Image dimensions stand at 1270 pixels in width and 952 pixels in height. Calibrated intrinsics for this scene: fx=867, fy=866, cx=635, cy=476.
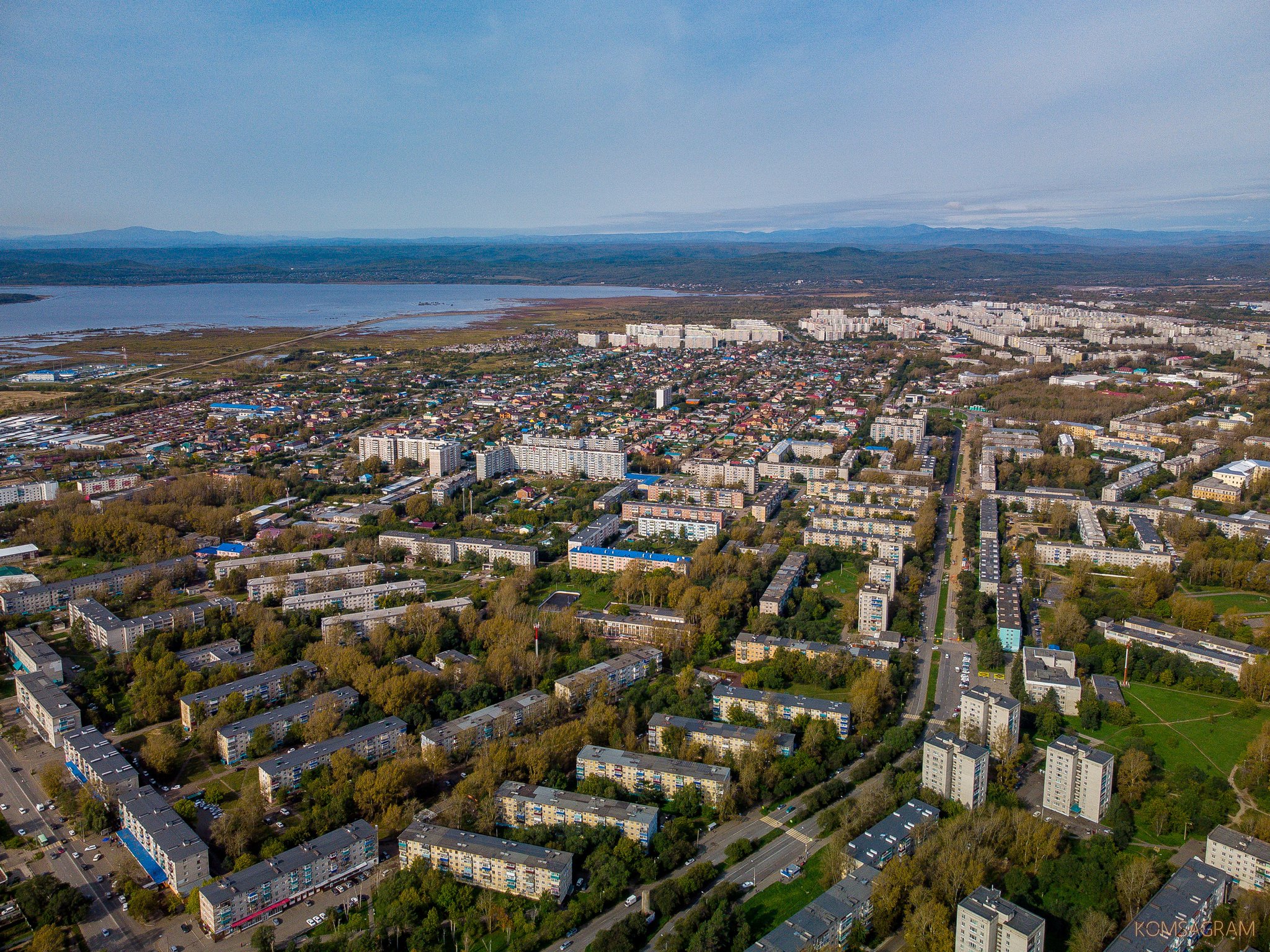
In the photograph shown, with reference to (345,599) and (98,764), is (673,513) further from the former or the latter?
(98,764)

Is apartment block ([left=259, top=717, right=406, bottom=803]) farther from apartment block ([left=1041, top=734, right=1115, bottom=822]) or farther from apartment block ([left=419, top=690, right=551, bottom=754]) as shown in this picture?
apartment block ([left=1041, top=734, right=1115, bottom=822])

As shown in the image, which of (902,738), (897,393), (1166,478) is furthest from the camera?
(897,393)

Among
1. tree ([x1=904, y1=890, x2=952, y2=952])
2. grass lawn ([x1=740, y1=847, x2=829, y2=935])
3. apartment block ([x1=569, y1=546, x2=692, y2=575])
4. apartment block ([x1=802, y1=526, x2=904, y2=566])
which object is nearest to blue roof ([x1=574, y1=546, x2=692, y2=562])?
apartment block ([x1=569, y1=546, x2=692, y2=575])

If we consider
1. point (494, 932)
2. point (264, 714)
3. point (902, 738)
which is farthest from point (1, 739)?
point (902, 738)

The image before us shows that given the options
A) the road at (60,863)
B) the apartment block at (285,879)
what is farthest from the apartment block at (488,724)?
the road at (60,863)

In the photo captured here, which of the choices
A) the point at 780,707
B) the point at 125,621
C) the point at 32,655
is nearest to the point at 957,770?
the point at 780,707

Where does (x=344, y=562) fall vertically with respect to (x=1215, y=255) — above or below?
below

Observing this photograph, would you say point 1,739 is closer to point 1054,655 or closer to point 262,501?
point 262,501
